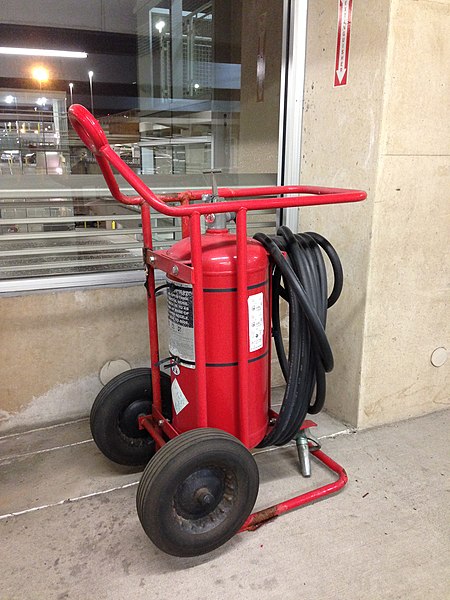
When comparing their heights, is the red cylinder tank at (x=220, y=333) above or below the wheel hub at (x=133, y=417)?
above

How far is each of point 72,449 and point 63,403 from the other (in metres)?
0.28

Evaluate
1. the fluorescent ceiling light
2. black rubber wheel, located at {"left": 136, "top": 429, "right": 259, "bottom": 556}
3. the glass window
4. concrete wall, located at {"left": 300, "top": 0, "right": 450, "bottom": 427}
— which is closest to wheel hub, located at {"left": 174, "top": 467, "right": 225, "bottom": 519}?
black rubber wheel, located at {"left": 136, "top": 429, "right": 259, "bottom": 556}

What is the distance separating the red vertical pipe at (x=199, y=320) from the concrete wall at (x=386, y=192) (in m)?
0.93

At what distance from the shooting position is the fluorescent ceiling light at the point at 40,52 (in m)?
2.93

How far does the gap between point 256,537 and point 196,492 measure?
0.30 metres

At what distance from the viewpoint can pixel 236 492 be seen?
4.88 feet

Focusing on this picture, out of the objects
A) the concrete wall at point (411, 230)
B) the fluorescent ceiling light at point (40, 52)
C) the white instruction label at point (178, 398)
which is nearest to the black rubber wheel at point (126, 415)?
the white instruction label at point (178, 398)

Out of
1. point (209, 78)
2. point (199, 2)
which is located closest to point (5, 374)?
point (209, 78)

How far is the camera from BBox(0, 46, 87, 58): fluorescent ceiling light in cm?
293

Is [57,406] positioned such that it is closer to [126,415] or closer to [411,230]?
[126,415]

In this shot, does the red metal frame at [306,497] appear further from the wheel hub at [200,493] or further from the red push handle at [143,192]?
the red push handle at [143,192]

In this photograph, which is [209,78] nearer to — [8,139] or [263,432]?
[8,139]

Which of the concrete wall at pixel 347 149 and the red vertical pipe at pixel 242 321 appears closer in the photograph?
the red vertical pipe at pixel 242 321

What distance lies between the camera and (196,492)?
146 centimetres
